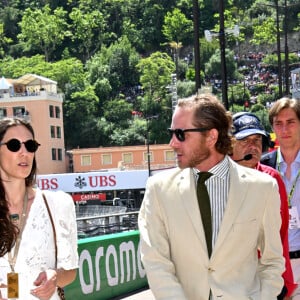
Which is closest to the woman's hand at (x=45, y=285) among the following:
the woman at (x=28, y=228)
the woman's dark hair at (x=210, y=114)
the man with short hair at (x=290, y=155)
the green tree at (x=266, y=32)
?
the woman at (x=28, y=228)

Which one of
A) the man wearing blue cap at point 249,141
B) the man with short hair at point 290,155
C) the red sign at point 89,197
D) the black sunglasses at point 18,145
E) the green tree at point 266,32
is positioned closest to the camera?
the black sunglasses at point 18,145

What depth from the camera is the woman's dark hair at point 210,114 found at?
372 cm

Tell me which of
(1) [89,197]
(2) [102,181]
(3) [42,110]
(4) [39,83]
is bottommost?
(1) [89,197]

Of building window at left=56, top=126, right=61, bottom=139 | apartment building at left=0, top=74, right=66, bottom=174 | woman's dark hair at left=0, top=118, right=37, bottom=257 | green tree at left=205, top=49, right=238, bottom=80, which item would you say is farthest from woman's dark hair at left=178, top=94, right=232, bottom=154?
green tree at left=205, top=49, right=238, bottom=80

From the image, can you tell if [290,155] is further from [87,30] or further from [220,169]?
[87,30]

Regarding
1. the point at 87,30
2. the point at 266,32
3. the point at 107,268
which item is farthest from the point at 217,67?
the point at 107,268

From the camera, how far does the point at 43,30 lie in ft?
564

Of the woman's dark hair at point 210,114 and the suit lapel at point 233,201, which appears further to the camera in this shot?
the woman's dark hair at point 210,114

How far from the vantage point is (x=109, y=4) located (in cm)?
18800

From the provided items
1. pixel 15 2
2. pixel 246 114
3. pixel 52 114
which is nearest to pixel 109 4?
pixel 15 2

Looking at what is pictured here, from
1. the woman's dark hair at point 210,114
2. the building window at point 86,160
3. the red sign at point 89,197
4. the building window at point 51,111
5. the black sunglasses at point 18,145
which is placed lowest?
the red sign at point 89,197

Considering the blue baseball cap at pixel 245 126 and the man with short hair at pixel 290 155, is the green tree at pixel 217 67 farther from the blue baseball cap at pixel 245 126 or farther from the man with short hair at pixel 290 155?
the blue baseball cap at pixel 245 126

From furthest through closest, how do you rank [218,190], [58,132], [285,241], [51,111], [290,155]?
[58,132] → [51,111] → [290,155] → [285,241] → [218,190]

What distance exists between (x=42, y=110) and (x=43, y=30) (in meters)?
77.6
